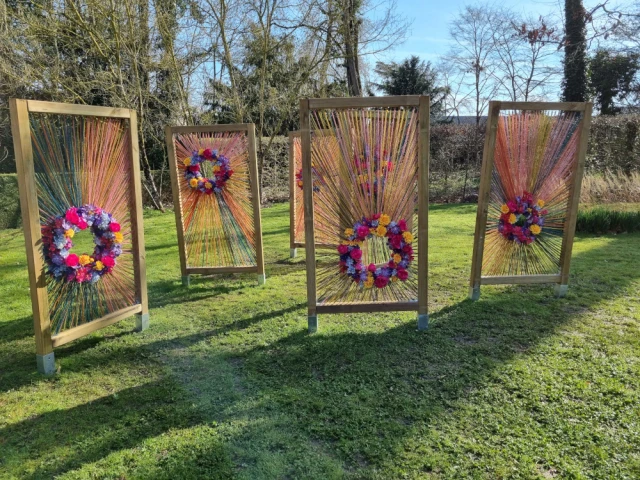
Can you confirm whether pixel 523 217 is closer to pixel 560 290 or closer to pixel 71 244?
pixel 560 290

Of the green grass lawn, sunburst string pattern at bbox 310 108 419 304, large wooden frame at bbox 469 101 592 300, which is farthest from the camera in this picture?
large wooden frame at bbox 469 101 592 300

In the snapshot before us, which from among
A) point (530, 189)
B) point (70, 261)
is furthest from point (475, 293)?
point (70, 261)

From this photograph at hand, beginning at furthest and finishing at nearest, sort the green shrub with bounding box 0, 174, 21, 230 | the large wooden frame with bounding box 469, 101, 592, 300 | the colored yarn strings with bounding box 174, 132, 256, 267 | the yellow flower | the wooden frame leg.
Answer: the green shrub with bounding box 0, 174, 21, 230 < the colored yarn strings with bounding box 174, 132, 256, 267 < the large wooden frame with bounding box 469, 101, 592, 300 < the wooden frame leg < the yellow flower

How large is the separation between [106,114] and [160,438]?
211cm

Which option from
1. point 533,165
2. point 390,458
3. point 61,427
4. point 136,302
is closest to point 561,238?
point 533,165

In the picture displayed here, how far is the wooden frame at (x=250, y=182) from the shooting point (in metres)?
4.30

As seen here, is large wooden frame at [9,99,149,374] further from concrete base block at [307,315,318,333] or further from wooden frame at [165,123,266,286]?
concrete base block at [307,315,318,333]

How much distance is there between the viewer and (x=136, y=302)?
342 cm

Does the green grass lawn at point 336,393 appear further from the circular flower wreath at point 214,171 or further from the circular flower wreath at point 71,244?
the circular flower wreath at point 214,171

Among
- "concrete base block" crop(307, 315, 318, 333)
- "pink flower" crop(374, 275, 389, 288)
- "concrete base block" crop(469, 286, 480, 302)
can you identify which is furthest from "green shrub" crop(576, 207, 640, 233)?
"concrete base block" crop(307, 315, 318, 333)

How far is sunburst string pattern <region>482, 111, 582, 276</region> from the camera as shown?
11.9ft

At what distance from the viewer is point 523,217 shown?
3.75 meters

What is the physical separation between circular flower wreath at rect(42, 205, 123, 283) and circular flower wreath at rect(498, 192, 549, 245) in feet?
10.1

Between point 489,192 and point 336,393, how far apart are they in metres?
2.20
